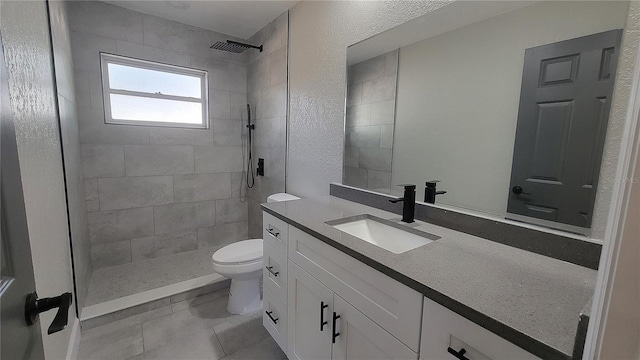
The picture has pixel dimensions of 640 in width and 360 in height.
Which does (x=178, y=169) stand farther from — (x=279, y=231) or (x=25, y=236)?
(x=25, y=236)

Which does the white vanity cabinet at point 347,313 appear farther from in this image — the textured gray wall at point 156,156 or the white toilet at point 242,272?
the textured gray wall at point 156,156

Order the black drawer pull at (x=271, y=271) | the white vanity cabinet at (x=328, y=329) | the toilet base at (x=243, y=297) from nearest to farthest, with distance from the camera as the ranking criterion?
the white vanity cabinet at (x=328, y=329) → the black drawer pull at (x=271, y=271) → the toilet base at (x=243, y=297)

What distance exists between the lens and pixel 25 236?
539mm

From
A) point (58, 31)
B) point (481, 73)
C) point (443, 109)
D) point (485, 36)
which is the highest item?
point (58, 31)

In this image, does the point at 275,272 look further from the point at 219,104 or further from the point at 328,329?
the point at 219,104

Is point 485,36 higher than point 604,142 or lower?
higher

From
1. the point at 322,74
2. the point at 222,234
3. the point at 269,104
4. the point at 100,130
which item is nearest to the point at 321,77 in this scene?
the point at 322,74

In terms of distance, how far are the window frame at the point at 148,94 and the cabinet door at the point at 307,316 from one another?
2.25 metres

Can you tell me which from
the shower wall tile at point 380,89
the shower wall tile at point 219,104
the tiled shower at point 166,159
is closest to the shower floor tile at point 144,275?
the tiled shower at point 166,159

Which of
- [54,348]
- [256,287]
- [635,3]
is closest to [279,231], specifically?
[256,287]

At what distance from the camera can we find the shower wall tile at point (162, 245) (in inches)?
107

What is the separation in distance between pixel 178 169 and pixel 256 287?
1.60m

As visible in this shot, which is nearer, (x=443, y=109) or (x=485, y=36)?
(x=485, y=36)

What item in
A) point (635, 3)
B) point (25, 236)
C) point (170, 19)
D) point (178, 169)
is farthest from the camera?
point (178, 169)
